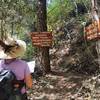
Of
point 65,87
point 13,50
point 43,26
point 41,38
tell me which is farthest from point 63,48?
point 13,50

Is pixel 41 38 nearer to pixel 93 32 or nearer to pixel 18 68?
pixel 93 32

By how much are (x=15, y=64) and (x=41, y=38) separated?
20.7ft

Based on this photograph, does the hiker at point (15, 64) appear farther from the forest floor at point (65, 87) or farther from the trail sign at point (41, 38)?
the trail sign at point (41, 38)

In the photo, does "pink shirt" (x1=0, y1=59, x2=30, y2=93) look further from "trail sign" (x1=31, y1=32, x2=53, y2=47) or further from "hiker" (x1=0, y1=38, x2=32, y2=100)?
"trail sign" (x1=31, y1=32, x2=53, y2=47)

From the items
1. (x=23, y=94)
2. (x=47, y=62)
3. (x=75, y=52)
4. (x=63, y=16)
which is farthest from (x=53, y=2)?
(x=23, y=94)

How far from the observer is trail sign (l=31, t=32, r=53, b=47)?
10.5 meters

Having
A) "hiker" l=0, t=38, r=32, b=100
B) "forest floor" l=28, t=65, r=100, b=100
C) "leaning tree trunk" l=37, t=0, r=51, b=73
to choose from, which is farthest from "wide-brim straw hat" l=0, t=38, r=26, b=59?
"leaning tree trunk" l=37, t=0, r=51, b=73

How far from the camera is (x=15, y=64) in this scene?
4.21m

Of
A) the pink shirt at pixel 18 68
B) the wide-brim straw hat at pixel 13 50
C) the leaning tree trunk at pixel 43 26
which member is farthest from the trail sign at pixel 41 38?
the pink shirt at pixel 18 68

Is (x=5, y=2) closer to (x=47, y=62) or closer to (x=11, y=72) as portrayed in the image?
(x=47, y=62)

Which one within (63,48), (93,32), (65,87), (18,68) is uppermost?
(93,32)

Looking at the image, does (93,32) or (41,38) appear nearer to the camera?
(93,32)

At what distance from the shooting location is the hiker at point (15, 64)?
419 cm

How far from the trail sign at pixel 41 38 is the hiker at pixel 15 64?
6.18 m
